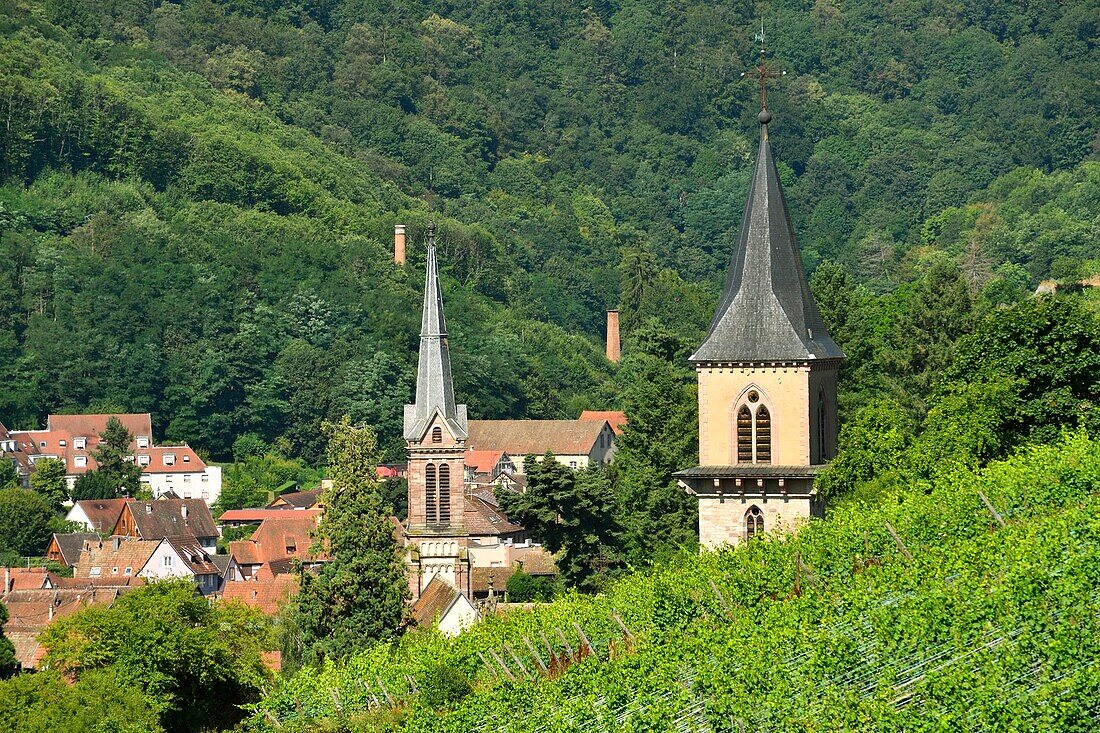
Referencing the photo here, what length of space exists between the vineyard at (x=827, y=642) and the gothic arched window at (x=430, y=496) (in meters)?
28.0

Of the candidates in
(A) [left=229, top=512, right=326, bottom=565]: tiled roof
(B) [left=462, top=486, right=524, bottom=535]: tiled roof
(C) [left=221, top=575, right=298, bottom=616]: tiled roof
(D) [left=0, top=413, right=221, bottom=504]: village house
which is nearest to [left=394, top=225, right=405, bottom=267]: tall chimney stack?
(D) [left=0, top=413, right=221, bottom=504]: village house

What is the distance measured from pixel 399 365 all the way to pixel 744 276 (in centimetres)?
7888

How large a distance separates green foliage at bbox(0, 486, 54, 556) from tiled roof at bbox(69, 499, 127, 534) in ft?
12.0

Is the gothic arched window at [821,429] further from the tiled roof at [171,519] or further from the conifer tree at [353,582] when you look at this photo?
the tiled roof at [171,519]

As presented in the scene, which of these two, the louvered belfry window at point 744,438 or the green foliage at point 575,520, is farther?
the green foliage at point 575,520

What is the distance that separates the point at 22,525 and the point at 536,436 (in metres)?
30.2

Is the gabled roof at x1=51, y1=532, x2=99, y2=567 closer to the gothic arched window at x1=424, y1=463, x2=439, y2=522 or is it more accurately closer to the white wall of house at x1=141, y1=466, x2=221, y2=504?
the white wall of house at x1=141, y1=466, x2=221, y2=504

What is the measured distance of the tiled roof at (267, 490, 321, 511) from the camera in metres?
106

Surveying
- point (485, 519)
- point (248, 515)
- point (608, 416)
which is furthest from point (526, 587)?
point (608, 416)

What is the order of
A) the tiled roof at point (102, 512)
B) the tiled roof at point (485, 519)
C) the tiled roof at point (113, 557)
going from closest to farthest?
the tiled roof at point (485, 519) < the tiled roof at point (113, 557) < the tiled roof at point (102, 512)

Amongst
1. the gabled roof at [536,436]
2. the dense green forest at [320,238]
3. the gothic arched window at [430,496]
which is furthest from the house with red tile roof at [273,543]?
the gabled roof at [536,436]

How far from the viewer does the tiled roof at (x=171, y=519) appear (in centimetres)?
9825

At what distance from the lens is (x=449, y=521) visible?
246ft

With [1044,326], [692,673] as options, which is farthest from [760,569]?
[1044,326]
